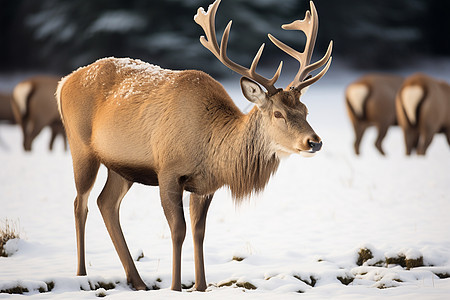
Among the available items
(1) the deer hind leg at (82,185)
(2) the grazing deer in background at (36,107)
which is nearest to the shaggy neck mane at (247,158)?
(1) the deer hind leg at (82,185)

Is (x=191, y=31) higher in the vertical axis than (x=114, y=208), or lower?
higher

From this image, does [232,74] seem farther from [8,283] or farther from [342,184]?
[8,283]

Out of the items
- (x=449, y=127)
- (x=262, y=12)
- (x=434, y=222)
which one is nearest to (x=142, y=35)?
(x=262, y=12)

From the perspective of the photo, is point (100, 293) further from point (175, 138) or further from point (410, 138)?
point (410, 138)

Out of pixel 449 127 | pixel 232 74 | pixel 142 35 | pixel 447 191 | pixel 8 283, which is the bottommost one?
pixel 8 283

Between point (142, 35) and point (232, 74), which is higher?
point (142, 35)

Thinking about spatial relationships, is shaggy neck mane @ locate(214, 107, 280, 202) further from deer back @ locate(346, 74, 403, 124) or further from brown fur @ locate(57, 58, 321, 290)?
deer back @ locate(346, 74, 403, 124)

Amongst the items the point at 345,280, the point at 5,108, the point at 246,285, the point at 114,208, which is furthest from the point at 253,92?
the point at 5,108

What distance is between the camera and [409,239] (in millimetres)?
6633

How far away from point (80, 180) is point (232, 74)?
2221 centimetres

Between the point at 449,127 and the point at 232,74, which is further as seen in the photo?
the point at 232,74

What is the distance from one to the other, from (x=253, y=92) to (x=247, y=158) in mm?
508

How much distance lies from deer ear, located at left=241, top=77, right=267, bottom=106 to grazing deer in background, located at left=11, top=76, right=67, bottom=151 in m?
10.4

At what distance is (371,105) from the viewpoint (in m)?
13.9
